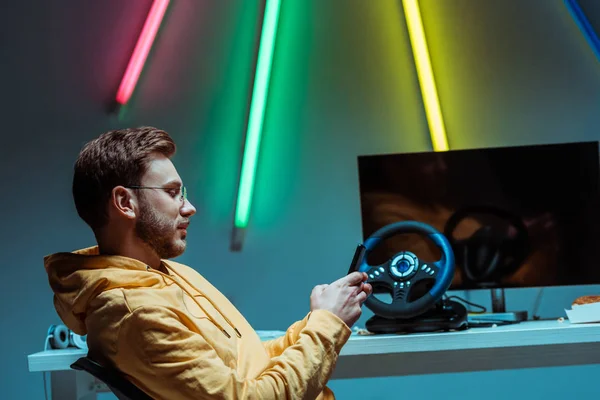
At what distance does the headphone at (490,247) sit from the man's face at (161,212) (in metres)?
1.15

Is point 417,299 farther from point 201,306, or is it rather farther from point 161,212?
point 161,212

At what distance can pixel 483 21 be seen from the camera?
10.6 feet

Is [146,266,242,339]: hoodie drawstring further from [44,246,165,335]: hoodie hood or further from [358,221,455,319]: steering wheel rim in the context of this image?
[358,221,455,319]: steering wheel rim

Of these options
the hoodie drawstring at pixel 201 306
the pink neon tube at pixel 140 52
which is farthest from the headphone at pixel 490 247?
the pink neon tube at pixel 140 52

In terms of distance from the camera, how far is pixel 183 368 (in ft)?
5.16

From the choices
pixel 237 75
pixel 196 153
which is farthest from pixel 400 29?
pixel 196 153

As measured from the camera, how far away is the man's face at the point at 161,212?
1.84 meters

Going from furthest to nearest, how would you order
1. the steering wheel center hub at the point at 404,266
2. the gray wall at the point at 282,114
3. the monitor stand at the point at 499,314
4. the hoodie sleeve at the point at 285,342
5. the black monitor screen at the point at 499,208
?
the gray wall at the point at 282,114
the black monitor screen at the point at 499,208
the monitor stand at the point at 499,314
the steering wheel center hub at the point at 404,266
the hoodie sleeve at the point at 285,342

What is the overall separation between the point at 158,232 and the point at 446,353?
2.98 feet

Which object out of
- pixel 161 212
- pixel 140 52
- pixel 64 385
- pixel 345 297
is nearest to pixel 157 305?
pixel 161 212

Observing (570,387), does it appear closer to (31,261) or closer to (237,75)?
(237,75)

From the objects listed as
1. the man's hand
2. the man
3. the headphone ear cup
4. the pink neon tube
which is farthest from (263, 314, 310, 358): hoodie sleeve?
the pink neon tube

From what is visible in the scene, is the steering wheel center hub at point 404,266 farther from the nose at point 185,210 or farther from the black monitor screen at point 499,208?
the nose at point 185,210

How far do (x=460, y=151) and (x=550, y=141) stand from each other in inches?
24.0
